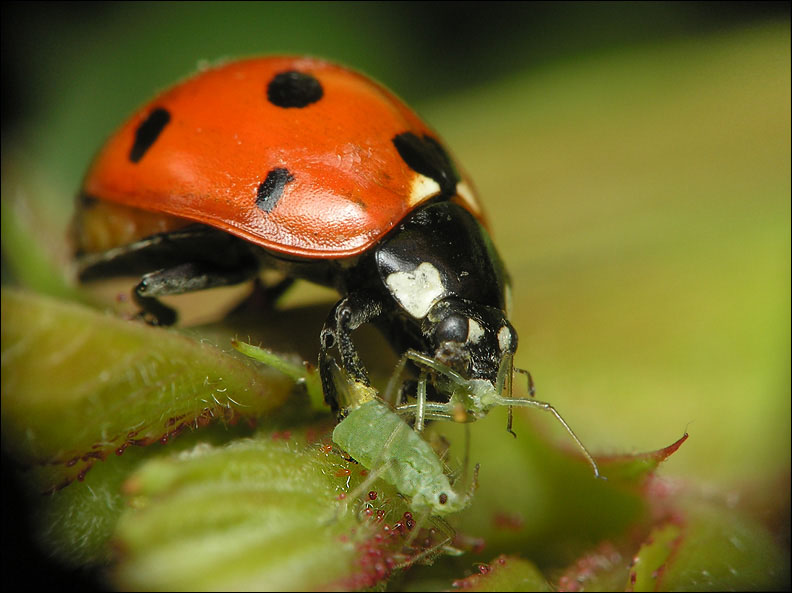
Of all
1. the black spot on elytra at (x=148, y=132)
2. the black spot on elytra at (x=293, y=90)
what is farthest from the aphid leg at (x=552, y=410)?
the black spot on elytra at (x=148, y=132)

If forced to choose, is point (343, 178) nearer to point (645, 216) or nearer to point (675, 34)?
point (645, 216)

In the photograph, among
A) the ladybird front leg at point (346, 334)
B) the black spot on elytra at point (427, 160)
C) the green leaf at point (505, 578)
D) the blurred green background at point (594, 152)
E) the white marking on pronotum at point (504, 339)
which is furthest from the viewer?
the blurred green background at point (594, 152)

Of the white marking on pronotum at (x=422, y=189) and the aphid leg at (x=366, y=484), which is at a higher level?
the white marking on pronotum at (x=422, y=189)

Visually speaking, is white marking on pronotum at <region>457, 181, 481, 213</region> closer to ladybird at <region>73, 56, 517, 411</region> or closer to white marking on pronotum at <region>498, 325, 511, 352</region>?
ladybird at <region>73, 56, 517, 411</region>

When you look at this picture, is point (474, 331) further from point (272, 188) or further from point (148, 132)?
point (148, 132)

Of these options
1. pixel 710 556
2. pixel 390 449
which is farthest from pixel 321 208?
pixel 710 556

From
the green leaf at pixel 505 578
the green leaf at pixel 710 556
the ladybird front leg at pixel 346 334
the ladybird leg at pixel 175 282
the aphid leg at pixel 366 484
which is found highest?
the ladybird front leg at pixel 346 334

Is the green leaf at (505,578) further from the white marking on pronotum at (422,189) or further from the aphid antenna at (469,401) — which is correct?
the white marking on pronotum at (422,189)
